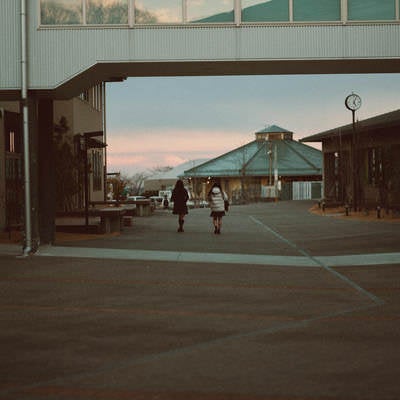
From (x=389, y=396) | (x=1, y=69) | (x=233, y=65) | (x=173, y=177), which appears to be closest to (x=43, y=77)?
(x=1, y=69)

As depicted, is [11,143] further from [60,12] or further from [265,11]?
[265,11]

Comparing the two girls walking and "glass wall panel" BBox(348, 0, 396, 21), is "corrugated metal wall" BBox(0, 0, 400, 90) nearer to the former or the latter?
"glass wall panel" BBox(348, 0, 396, 21)

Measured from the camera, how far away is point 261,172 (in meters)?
74.9

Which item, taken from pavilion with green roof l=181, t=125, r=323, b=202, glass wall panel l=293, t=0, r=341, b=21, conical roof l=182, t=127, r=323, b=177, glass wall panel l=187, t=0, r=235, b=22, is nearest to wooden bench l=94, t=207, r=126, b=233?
glass wall panel l=187, t=0, r=235, b=22

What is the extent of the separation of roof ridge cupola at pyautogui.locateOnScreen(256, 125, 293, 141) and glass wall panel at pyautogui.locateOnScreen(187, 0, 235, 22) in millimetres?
66326

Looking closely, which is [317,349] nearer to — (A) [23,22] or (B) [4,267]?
(B) [4,267]

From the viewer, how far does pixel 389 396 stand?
249 inches

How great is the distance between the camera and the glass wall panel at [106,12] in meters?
19.5

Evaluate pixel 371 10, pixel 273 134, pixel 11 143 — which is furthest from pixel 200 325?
pixel 273 134

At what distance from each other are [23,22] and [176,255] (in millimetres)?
6231

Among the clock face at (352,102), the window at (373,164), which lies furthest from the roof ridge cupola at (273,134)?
the clock face at (352,102)

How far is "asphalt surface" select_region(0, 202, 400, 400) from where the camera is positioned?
6.72m

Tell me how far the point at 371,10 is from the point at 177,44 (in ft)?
14.8

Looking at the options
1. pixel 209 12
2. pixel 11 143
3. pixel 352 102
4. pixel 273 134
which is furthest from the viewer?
pixel 273 134
